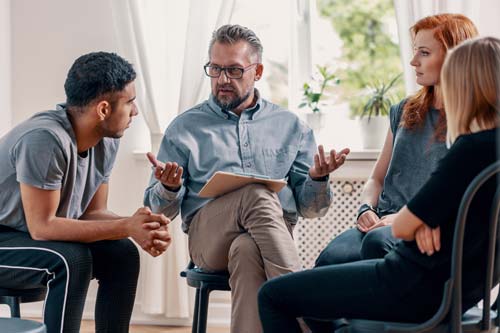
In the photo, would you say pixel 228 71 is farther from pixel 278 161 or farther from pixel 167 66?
pixel 167 66

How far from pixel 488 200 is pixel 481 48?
0.33 metres

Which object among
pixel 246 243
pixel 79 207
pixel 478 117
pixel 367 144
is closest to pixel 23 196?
pixel 79 207

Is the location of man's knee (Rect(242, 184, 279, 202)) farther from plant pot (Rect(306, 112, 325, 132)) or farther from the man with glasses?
plant pot (Rect(306, 112, 325, 132))

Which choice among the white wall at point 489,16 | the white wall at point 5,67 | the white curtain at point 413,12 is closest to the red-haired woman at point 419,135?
the white curtain at point 413,12

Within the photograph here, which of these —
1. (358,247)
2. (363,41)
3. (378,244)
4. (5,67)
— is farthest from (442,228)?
(363,41)

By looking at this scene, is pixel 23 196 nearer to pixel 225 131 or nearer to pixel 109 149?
pixel 109 149

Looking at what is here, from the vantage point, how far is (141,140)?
159 inches

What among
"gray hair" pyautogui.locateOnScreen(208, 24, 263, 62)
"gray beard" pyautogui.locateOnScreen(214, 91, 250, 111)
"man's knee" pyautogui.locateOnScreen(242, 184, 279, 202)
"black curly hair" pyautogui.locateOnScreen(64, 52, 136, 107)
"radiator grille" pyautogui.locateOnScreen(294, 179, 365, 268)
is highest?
"gray hair" pyautogui.locateOnScreen(208, 24, 263, 62)

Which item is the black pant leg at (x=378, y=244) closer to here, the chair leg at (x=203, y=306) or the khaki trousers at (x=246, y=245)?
the khaki trousers at (x=246, y=245)

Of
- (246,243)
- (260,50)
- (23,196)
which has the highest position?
(260,50)

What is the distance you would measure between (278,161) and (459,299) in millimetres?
1266

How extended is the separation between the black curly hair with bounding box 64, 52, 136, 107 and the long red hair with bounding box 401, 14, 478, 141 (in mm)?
952

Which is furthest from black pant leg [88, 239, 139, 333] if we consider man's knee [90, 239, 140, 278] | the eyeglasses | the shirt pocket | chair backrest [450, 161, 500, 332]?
chair backrest [450, 161, 500, 332]

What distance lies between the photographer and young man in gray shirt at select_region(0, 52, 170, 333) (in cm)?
243
